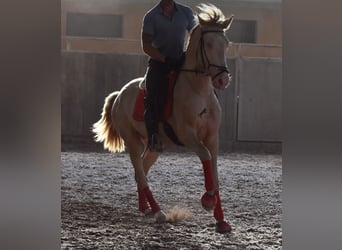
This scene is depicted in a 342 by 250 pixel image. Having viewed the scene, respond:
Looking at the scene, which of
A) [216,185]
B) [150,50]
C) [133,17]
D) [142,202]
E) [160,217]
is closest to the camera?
[216,185]

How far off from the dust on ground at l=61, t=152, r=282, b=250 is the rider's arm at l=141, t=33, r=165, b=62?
818 mm

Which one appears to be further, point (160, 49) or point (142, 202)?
point (142, 202)

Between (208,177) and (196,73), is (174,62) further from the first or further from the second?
(208,177)

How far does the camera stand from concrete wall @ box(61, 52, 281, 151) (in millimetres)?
6668

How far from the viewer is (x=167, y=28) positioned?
2607 mm

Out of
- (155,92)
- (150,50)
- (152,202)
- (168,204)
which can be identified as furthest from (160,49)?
(168,204)

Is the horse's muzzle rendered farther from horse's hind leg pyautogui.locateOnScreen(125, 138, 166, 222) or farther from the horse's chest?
horse's hind leg pyautogui.locateOnScreen(125, 138, 166, 222)

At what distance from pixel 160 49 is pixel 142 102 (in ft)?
1.08

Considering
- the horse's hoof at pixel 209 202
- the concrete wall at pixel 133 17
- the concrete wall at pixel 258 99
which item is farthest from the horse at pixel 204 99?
the concrete wall at pixel 133 17

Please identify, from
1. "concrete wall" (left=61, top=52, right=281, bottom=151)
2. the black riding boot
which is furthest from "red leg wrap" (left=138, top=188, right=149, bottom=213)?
"concrete wall" (left=61, top=52, right=281, bottom=151)

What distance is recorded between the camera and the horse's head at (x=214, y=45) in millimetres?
2340

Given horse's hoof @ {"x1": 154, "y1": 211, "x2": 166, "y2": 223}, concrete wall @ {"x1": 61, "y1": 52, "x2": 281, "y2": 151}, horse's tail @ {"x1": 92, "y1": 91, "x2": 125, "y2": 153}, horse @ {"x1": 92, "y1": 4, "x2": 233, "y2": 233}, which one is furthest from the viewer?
concrete wall @ {"x1": 61, "y1": 52, "x2": 281, "y2": 151}
